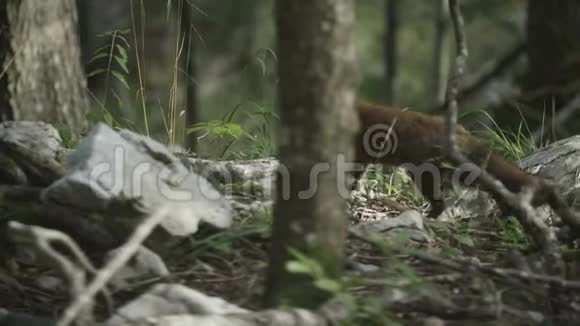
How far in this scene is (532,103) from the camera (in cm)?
755

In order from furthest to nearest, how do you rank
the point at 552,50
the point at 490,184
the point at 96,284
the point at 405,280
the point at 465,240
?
the point at 552,50 → the point at 465,240 → the point at 490,184 → the point at 405,280 → the point at 96,284

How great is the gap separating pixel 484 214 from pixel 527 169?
431mm

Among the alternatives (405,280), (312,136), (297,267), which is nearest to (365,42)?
(405,280)

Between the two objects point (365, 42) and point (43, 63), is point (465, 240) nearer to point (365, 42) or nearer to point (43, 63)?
point (43, 63)

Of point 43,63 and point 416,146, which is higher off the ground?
point 43,63

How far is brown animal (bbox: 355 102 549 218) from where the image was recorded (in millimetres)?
4164

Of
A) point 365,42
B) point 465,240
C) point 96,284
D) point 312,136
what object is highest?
Result: point 312,136

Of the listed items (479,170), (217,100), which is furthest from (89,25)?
(217,100)

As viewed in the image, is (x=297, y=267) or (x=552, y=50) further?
(x=552, y=50)

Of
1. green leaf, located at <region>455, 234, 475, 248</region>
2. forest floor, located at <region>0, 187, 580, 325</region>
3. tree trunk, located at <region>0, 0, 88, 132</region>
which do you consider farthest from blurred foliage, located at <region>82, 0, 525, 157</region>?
forest floor, located at <region>0, 187, 580, 325</region>

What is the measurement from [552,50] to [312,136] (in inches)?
218

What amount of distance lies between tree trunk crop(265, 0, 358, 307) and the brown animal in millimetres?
1500

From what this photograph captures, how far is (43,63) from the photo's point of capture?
5016 millimetres

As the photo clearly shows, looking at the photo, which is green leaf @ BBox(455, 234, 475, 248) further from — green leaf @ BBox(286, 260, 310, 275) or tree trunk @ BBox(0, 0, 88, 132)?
tree trunk @ BBox(0, 0, 88, 132)
